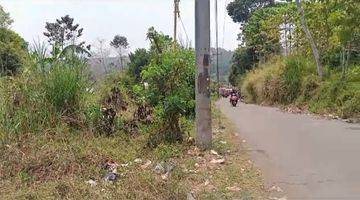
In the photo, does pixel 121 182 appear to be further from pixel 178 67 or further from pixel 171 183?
pixel 178 67

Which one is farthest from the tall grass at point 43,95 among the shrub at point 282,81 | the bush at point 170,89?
the shrub at point 282,81

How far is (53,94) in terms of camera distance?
9.69 m

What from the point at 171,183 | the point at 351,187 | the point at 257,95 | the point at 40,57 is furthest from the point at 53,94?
the point at 257,95

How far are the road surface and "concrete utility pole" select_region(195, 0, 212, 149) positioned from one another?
103cm

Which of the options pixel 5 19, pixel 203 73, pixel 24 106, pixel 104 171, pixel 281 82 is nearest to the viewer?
pixel 104 171

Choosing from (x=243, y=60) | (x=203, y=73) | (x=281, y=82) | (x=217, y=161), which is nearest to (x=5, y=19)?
(x=243, y=60)

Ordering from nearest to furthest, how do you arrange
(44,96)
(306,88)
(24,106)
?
(24,106) → (44,96) → (306,88)

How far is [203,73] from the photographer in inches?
363

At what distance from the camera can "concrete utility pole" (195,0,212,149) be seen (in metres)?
9.19

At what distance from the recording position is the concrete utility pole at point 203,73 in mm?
9188

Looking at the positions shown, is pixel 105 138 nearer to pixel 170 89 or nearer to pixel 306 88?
pixel 170 89

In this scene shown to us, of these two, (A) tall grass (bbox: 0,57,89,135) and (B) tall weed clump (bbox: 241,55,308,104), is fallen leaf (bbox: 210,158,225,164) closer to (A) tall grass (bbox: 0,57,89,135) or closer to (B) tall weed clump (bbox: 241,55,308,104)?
(A) tall grass (bbox: 0,57,89,135)

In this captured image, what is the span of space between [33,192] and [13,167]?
1.27m

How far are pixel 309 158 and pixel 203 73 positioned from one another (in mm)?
2360
